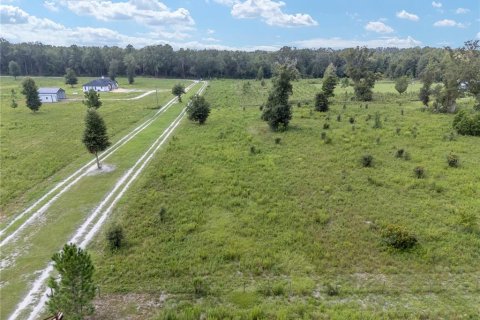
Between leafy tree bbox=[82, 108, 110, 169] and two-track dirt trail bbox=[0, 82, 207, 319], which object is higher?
leafy tree bbox=[82, 108, 110, 169]

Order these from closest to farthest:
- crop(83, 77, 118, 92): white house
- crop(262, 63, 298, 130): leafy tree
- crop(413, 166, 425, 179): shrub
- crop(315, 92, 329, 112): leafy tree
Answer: crop(413, 166, 425, 179): shrub
crop(262, 63, 298, 130): leafy tree
crop(315, 92, 329, 112): leafy tree
crop(83, 77, 118, 92): white house

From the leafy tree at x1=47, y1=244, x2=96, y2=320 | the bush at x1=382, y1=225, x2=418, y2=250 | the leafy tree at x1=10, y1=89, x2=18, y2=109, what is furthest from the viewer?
the leafy tree at x1=10, y1=89, x2=18, y2=109

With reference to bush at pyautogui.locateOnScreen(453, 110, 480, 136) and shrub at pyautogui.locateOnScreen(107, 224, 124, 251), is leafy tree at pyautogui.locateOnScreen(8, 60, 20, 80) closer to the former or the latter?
shrub at pyautogui.locateOnScreen(107, 224, 124, 251)

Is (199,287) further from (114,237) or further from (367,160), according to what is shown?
(367,160)

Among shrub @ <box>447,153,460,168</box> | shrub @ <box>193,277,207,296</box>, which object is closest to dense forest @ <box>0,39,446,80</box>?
shrub @ <box>447,153,460,168</box>

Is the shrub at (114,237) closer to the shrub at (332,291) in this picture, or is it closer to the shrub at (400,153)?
the shrub at (332,291)

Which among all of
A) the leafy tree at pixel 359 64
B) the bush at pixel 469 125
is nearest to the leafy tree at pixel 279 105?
the bush at pixel 469 125
